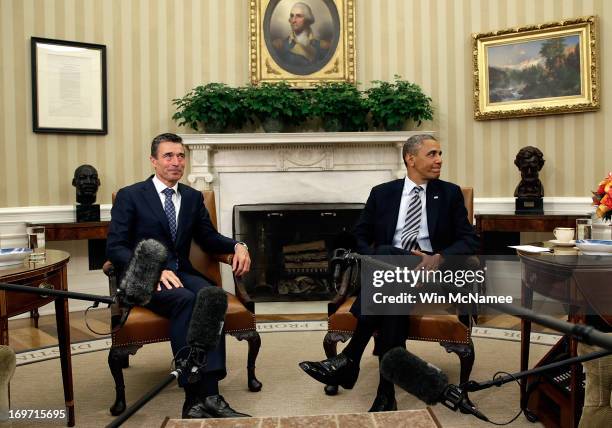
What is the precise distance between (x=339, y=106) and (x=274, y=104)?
653mm

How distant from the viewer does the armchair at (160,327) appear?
2.93m

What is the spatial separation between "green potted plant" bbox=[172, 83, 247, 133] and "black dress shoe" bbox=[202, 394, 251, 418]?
135 inches

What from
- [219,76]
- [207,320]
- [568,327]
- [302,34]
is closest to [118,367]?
[207,320]

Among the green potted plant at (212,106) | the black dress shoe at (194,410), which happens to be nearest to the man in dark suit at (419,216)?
the black dress shoe at (194,410)

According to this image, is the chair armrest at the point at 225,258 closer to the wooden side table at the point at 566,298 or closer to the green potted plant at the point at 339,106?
the wooden side table at the point at 566,298

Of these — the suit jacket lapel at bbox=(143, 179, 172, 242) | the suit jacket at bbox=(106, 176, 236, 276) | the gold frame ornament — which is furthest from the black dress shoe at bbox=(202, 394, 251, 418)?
the gold frame ornament

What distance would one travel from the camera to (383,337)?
2.93 meters

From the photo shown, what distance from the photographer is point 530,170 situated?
5.34m

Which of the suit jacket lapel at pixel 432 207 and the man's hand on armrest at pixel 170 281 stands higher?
the suit jacket lapel at pixel 432 207

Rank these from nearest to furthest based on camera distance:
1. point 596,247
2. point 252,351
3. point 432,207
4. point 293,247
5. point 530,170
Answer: point 596,247, point 252,351, point 432,207, point 530,170, point 293,247

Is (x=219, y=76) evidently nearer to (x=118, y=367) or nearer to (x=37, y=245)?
(x=37, y=245)

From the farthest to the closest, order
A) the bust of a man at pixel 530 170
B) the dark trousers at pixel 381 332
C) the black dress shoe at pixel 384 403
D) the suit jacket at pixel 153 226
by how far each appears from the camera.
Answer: the bust of a man at pixel 530 170 < the suit jacket at pixel 153 226 < the dark trousers at pixel 381 332 < the black dress shoe at pixel 384 403

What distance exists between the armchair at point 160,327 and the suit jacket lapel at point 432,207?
3.80 feet

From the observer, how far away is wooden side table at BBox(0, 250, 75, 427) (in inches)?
92.4
